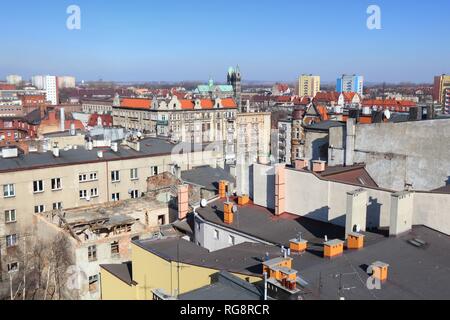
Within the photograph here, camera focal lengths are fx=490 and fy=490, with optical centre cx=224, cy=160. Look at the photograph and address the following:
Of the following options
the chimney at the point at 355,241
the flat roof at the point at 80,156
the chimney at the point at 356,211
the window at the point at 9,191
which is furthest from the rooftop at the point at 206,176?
the chimney at the point at 355,241

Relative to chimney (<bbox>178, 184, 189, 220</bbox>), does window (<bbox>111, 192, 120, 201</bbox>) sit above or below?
below

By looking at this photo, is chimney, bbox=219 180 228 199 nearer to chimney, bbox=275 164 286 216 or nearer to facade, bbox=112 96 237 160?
chimney, bbox=275 164 286 216

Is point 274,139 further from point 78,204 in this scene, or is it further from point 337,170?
point 337,170

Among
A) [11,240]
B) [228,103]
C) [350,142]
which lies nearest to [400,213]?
[350,142]

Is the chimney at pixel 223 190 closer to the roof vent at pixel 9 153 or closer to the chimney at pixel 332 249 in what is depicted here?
the chimney at pixel 332 249

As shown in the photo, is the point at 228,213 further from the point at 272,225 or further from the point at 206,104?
the point at 206,104

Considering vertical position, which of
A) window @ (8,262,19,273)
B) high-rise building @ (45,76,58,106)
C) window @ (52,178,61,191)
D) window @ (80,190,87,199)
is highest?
high-rise building @ (45,76,58,106)

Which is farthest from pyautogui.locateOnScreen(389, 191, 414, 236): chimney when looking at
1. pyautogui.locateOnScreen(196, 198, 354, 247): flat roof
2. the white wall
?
pyautogui.locateOnScreen(196, 198, 354, 247): flat roof

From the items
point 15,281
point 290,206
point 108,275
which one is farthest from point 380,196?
point 15,281
